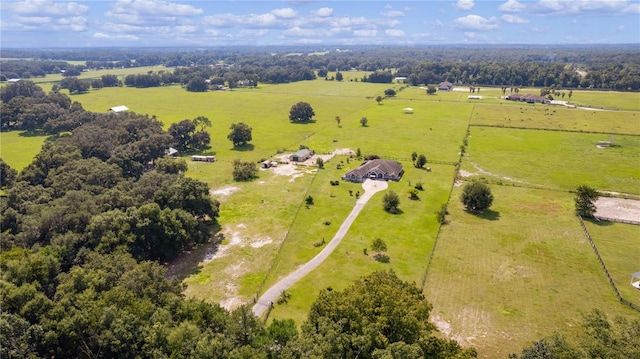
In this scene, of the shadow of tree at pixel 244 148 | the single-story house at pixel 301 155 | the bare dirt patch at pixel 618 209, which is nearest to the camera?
the bare dirt patch at pixel 618 209

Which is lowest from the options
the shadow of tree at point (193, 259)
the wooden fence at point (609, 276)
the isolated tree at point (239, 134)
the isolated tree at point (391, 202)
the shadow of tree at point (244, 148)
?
the shadow of tree at point (193, 259)

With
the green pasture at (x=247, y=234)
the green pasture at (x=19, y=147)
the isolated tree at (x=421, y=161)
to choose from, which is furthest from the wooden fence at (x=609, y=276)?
the green pasture at (x=19, y=147)

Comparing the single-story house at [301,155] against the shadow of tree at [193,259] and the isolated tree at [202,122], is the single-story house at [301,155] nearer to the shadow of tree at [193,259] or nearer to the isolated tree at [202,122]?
the isolated tree at [202,122]

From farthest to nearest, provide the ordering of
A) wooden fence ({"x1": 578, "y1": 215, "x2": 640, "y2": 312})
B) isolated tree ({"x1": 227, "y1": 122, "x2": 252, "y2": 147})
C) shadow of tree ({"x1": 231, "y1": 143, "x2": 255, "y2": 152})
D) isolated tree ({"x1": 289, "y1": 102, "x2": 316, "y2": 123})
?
1. isolated tree ({"x1": 289, "y1": 102, "x2": 316, "y2": 123})
2. isolated tree ({"x1": 227, "y1": 122, "x2": 252, "y2": 147})
3. shadow of tree ({"x1": 231, "y1": 143, "x2": 255, "y2": 152})
4. wooden fence ({"x1": 578, "y1": 215, "x2": 640, "y2": 312})

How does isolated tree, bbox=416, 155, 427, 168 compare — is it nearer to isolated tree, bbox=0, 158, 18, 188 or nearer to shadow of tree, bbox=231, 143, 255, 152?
shadow of tree, bbox=231, 143, 255, 152

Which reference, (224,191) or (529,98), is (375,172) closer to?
(224,191)

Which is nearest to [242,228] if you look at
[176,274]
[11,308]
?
[176,274]

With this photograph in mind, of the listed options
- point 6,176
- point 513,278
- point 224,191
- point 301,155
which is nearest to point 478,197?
point 513,278

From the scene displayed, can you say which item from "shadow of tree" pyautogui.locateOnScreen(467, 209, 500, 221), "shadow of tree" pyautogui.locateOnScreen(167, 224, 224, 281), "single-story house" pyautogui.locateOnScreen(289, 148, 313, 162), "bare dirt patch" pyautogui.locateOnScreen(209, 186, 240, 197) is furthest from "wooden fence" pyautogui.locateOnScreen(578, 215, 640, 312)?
"bare dirt patch" pyautogui.locateOnScreen(209, 186, 240, 197)
